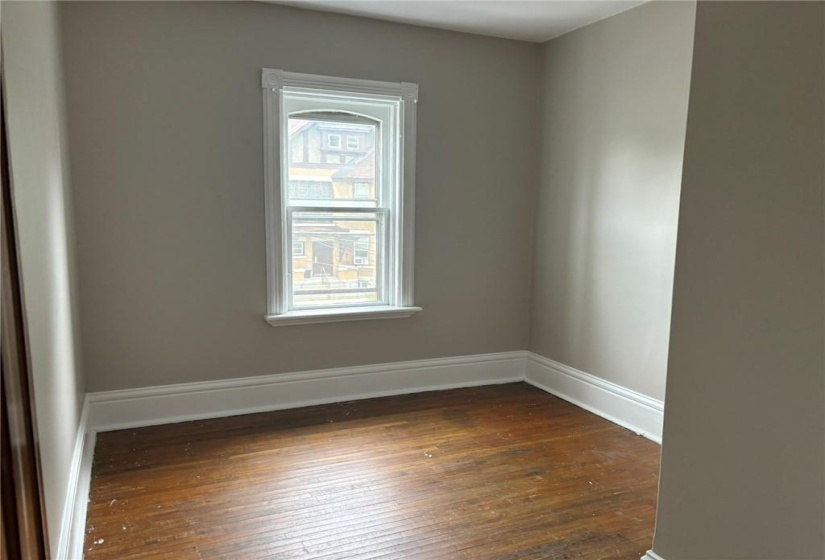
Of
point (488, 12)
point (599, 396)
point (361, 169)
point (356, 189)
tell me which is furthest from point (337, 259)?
point (599, 396)

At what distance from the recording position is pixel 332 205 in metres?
3.68

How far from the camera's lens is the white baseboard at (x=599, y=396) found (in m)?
3.23

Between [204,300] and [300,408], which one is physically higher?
[204,300]

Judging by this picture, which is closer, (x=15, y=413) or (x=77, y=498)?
(x=15, y=413)

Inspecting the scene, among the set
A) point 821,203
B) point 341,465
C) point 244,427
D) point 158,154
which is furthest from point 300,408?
point 821,203

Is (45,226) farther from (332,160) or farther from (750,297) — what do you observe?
(750,297)

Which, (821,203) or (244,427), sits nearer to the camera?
(821,203)

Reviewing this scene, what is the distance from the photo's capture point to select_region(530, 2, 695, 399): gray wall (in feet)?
10.2

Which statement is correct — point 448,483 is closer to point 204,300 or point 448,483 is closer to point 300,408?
point 300,408

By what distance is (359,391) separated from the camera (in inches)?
150

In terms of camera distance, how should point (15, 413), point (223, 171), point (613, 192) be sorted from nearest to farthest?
point (15, 413)
point (223, 171)
point (613, 192)

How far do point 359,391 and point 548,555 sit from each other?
1936mm

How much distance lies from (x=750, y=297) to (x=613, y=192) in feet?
6.73

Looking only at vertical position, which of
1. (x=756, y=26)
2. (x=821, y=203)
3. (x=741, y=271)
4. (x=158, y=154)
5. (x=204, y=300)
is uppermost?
(x=756, y=26)
